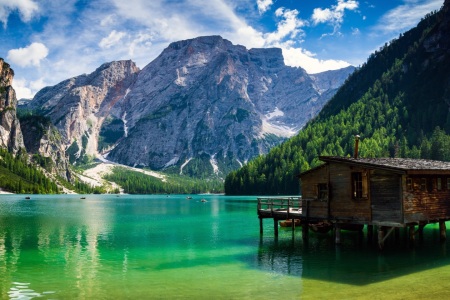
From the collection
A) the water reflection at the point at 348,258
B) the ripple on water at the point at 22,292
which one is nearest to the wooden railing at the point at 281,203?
the water reflection at the point at 348,258

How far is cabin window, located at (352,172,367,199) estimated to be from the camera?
41.7 metres

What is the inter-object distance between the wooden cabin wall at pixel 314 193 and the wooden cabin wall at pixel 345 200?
1310 mm

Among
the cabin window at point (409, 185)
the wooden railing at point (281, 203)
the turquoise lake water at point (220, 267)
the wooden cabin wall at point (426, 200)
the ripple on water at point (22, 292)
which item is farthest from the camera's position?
the wooden railing at point (281, 203)

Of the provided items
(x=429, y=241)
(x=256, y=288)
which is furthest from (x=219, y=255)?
(x=429, y=241)

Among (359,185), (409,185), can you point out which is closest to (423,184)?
(409,185)

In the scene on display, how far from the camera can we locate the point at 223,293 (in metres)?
27.1

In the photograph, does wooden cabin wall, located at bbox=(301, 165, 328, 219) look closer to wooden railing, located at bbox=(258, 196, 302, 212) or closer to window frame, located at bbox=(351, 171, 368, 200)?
wooden railing, located at bbox=(258, 196, 302, 212)

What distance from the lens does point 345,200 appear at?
4416 cm

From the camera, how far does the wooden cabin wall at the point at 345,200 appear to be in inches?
1660

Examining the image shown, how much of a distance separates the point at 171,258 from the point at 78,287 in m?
12.9

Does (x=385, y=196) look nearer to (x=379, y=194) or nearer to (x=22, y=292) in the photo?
(x=379, y=194)

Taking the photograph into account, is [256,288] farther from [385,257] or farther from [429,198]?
[429,198]

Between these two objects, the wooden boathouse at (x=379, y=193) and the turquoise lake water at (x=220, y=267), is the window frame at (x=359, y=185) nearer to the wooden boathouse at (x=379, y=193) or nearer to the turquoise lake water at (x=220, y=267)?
the wooden boathouse at (x=379, y=193)

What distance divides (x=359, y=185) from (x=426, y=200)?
6.87 metres
